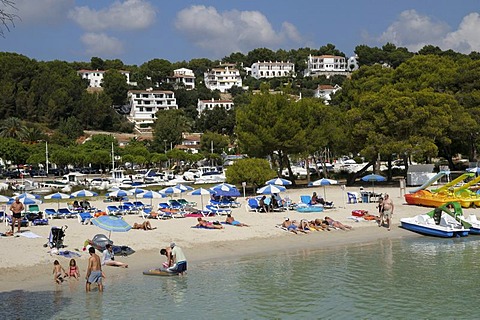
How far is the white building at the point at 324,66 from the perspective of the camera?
19038 centimetres

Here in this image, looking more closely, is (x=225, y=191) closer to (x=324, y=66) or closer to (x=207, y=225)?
(x=207, y=225)

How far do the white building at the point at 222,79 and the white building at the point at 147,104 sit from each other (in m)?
36.1

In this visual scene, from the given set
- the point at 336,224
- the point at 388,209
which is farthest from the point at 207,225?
the point at 388,209

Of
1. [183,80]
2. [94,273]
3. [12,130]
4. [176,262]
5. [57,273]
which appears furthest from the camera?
[183,80]

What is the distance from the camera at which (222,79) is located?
560 feet

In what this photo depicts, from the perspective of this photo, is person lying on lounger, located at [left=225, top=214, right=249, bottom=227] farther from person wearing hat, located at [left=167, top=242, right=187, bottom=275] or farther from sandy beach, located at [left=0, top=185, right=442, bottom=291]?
person wearing hat, located at [left=167, top=242, right=187, bottom=275]

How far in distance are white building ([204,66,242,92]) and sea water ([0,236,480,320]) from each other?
15167 centimetres

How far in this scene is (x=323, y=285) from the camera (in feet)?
53.5

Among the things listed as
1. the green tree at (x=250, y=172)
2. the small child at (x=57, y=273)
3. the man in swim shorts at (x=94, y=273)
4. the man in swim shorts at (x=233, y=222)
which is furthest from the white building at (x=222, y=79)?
the man in swim shorts at (x=94, y=273)

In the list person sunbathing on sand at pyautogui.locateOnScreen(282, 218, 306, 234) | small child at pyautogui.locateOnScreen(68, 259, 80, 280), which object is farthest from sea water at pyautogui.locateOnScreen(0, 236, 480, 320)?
person sunbathing on sand at pyautogui.locateOnScreen(282, 218, 306, 234)

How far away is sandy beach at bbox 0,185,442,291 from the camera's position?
17562mm

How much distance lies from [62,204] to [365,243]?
1986cm

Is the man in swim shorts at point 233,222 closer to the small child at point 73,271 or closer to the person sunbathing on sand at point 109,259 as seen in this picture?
the person sunbathing on sand at point 109,259

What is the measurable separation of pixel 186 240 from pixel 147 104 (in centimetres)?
11150
